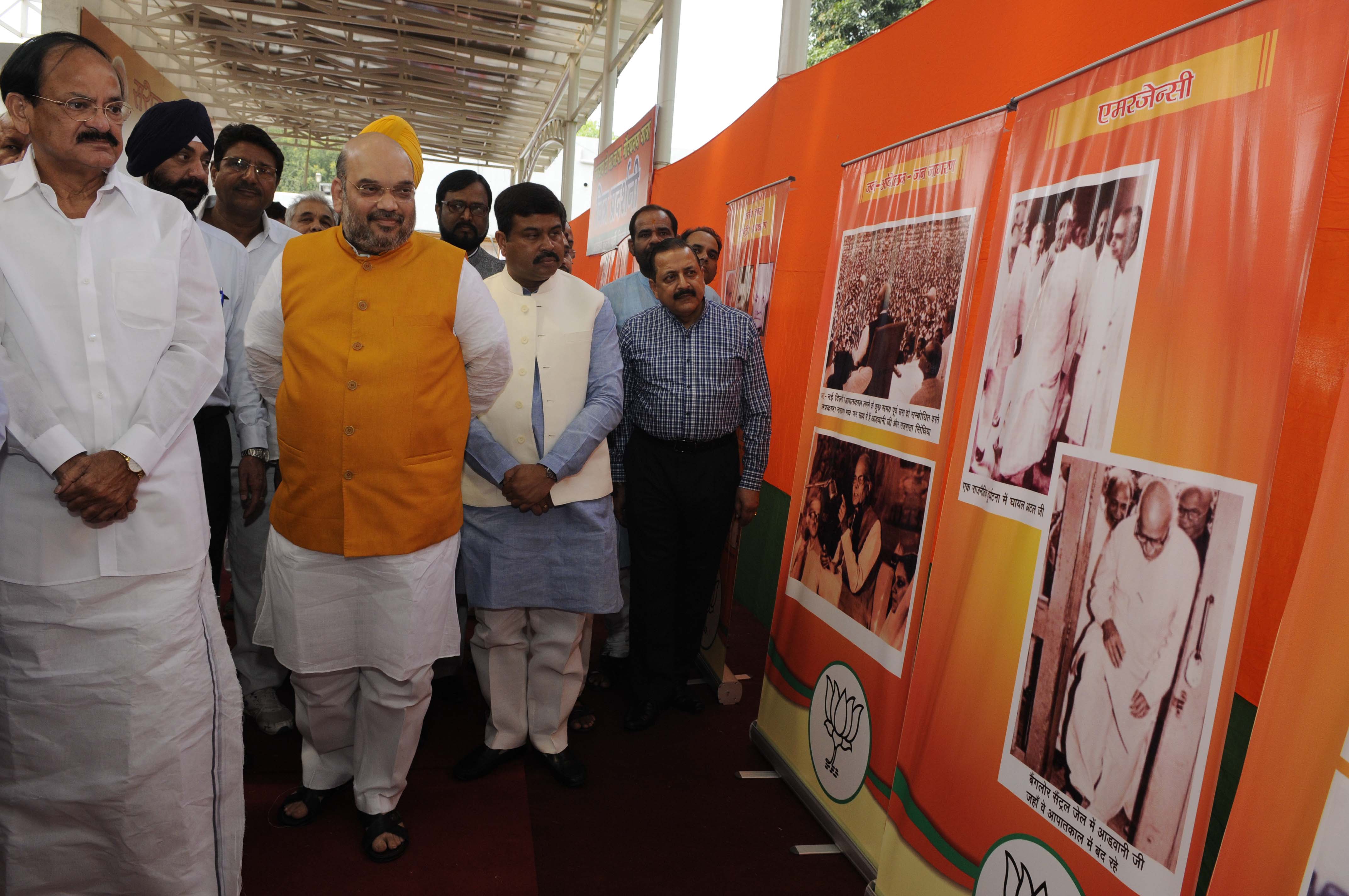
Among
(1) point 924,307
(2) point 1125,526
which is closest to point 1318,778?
(2) point 1125,526

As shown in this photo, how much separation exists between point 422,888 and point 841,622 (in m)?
1.29

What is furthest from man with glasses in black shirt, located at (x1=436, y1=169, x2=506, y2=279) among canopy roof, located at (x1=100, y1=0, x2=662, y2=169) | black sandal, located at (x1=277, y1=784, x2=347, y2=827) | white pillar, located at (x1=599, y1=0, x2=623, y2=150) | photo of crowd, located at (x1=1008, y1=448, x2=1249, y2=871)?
white pillar, located at (x1=599, y1=0, x2=623, y2=150)

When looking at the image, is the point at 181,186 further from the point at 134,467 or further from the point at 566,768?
the point at 566,768

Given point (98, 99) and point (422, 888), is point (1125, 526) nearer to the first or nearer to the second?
point (422, 888)

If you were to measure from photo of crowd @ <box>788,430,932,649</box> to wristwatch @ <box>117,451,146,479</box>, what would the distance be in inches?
67.2

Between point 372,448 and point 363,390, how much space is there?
0.14 metres

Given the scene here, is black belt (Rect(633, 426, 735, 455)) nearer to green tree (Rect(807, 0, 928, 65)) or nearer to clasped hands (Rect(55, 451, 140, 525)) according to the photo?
clasped hands (Rect(55, 451, 140, 525))

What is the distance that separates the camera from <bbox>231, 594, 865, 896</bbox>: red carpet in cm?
212

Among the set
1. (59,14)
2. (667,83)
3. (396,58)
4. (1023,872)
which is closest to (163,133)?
(1023,872)

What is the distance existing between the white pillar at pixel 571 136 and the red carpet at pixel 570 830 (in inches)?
417

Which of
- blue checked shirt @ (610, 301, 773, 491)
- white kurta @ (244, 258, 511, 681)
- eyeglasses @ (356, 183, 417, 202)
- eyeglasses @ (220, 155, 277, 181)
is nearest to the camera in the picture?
eyeglasses @ (356, 183, 417, 202)

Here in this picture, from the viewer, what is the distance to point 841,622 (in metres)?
2.42

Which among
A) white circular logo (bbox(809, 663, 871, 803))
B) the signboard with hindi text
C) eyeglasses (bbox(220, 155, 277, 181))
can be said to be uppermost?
the signboard with hindi text

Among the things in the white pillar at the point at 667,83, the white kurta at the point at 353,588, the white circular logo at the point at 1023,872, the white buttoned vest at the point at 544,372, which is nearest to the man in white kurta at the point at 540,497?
the white buttoned vest at the point at 544,372
